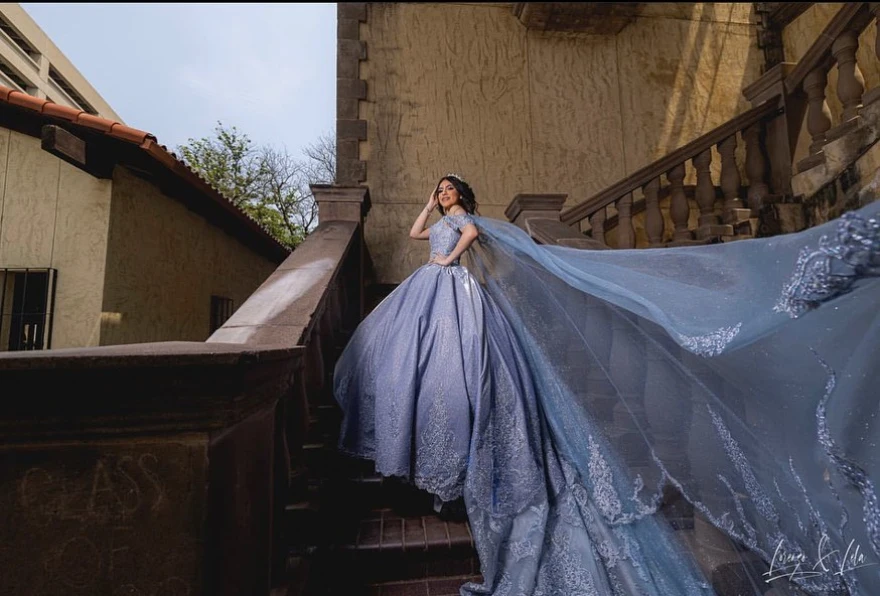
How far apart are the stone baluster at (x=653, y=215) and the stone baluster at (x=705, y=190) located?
470 mm

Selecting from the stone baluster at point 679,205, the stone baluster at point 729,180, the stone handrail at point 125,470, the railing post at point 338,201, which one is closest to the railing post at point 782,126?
the stone baluster at point 729,180

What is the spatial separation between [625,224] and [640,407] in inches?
95.8

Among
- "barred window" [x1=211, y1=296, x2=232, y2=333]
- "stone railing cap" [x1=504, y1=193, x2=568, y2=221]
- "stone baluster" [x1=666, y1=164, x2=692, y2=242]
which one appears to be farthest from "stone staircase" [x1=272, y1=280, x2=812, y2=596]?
"barred window" [x1=211, y1=296, x2=232, y2=333]

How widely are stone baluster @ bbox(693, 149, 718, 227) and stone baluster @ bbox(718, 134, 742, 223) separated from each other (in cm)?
11

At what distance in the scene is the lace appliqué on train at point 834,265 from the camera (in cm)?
96

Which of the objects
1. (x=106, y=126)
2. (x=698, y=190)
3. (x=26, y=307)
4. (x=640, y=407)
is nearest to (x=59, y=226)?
(x=26, y=307)

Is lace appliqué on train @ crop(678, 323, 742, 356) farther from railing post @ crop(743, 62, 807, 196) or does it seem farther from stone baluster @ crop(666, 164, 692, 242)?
railing post @ crop(743, 62, 807, 196)

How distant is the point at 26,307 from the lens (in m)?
2.40

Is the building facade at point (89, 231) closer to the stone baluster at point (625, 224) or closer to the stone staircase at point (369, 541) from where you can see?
the stone staircase at point (369, 541)

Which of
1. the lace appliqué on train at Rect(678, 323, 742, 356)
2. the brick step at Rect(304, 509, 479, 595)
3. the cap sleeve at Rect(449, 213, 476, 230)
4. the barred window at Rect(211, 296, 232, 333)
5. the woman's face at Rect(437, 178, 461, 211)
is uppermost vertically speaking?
the woman's face at Rect(437, 178, 461, 211)

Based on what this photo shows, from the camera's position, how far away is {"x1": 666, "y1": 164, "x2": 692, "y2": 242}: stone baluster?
147 inches

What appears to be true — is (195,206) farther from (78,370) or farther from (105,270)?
(78,370)

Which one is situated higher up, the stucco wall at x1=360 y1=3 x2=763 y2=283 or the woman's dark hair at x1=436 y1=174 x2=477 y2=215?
the stucco wall at x1=360 y1=3 x2=763 y2=283

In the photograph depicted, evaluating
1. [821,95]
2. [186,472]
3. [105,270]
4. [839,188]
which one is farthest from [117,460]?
[821,95]
